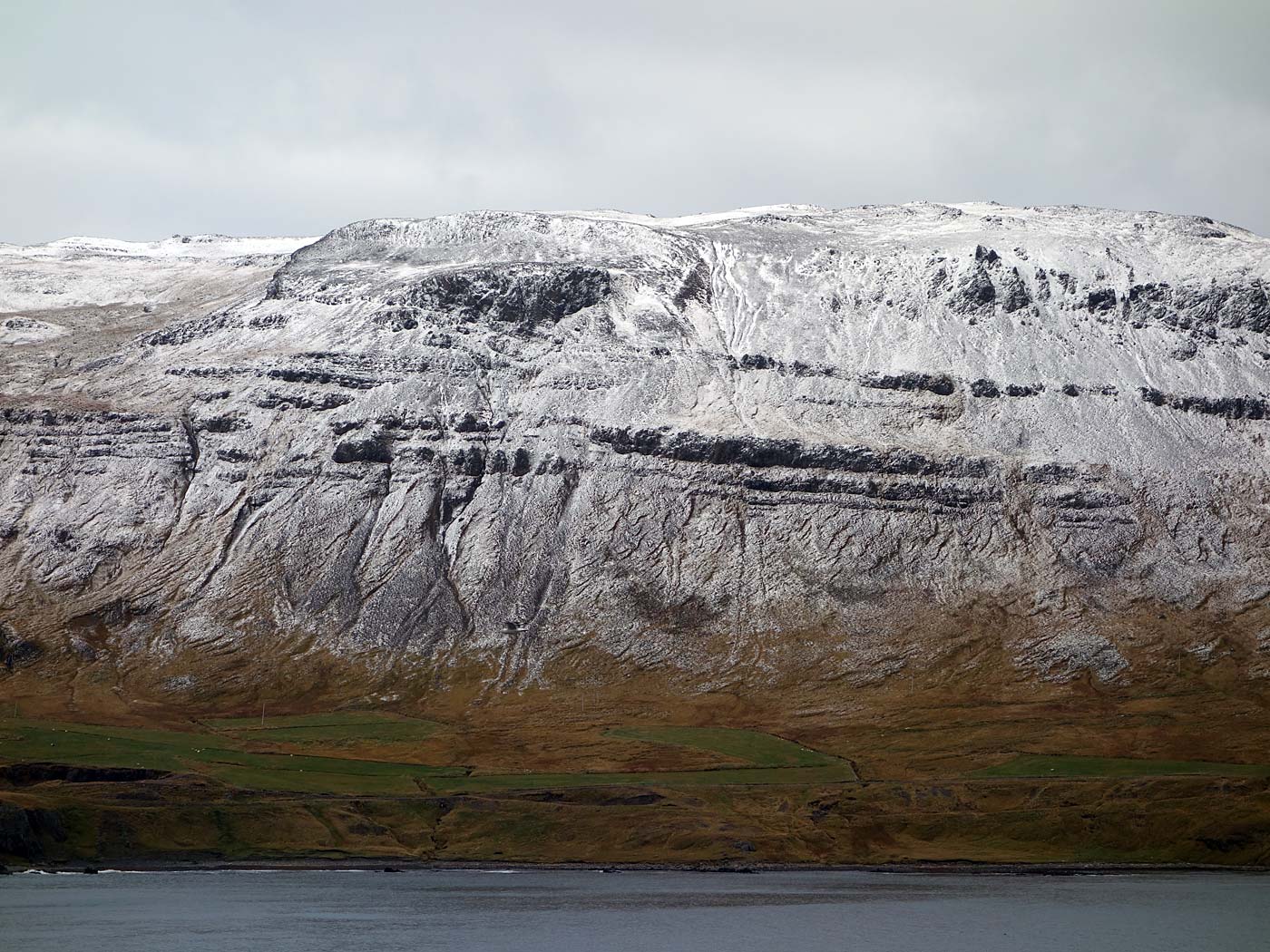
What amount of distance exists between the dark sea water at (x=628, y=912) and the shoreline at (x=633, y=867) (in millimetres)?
1186

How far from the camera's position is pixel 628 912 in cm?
15850

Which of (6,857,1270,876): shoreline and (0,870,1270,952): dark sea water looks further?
(6,857,1270,876): shoreline

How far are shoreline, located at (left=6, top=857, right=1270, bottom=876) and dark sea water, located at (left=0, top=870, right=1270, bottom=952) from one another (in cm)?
119

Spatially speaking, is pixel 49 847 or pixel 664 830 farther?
pixel 664 830

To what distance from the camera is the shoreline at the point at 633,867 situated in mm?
180125

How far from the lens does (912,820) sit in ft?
651

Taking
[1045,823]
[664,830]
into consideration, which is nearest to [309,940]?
[664,830]

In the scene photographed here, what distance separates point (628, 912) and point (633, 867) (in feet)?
107

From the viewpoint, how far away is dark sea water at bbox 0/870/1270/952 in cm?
13800

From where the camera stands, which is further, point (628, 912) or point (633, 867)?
point (633, 867)

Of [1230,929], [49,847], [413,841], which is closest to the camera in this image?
[1230,929]

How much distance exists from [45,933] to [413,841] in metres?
63.2

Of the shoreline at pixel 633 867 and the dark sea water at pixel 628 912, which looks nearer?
the dark sea water at pixel 628 912

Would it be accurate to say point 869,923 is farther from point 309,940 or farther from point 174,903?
point 174,903
